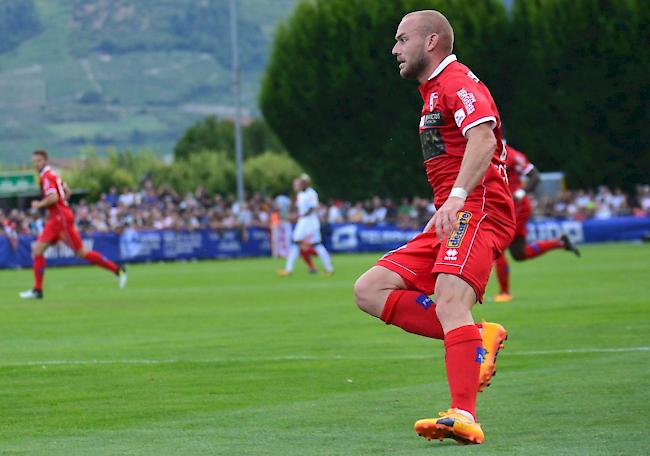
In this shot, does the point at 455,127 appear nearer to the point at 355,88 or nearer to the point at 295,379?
the point at 295,379

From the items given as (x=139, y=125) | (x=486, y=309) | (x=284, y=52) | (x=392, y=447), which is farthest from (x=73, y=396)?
(x=139, y=125)

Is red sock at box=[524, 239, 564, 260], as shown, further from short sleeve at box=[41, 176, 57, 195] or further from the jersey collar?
the jersey collar

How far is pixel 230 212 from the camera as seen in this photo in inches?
1864

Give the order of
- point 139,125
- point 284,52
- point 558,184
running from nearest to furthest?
point 558,184, point 284,52, point 139,125

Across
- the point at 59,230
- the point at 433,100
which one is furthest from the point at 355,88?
the point at 433,100

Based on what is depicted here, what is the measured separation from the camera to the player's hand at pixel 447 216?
7.24 metres

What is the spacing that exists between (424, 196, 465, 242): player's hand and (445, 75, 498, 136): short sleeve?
17.2 inches

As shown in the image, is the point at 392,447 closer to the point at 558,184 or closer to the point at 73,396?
the point at 73,396

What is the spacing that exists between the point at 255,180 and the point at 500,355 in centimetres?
9122

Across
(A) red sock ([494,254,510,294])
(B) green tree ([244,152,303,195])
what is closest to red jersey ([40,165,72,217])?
(A) red sock ([494,254,510,294])

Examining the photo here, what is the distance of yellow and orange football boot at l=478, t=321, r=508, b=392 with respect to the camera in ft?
25.1

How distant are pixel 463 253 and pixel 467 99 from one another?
2.73 feet

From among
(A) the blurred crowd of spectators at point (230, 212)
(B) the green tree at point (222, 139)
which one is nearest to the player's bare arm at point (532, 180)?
(A) the blurred crowd of spectators at point (230, 212)

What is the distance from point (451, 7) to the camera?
63.1m
